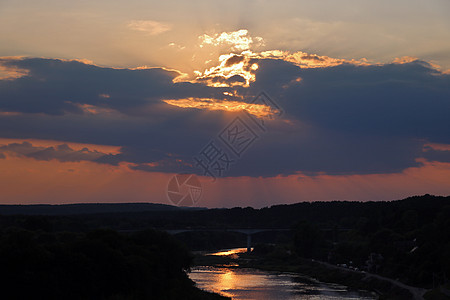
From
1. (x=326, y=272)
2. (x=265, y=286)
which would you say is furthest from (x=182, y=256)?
(x=326, y=272)

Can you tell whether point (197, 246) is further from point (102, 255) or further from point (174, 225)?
point (102, 255)

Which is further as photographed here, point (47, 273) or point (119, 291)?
point (119, 291)

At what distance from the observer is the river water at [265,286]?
277ft

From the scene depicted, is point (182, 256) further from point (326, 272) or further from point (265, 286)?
point (326, 272)

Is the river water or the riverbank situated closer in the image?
the riverbank

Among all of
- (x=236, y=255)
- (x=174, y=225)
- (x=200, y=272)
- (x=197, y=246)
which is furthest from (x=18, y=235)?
(x=197, y=246)

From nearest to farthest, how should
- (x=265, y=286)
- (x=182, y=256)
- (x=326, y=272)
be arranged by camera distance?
(x=182, y=256) < (x=265, y=286) < (x=326, y=272)

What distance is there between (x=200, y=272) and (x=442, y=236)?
1974 inches

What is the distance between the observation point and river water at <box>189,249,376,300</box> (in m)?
84.3

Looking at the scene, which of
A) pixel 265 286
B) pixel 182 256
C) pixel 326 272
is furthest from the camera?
pixel 326 272

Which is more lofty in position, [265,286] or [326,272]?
[326,272]

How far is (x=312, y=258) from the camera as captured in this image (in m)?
144

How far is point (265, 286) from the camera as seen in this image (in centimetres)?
9556

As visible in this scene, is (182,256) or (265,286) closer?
(182,256)
